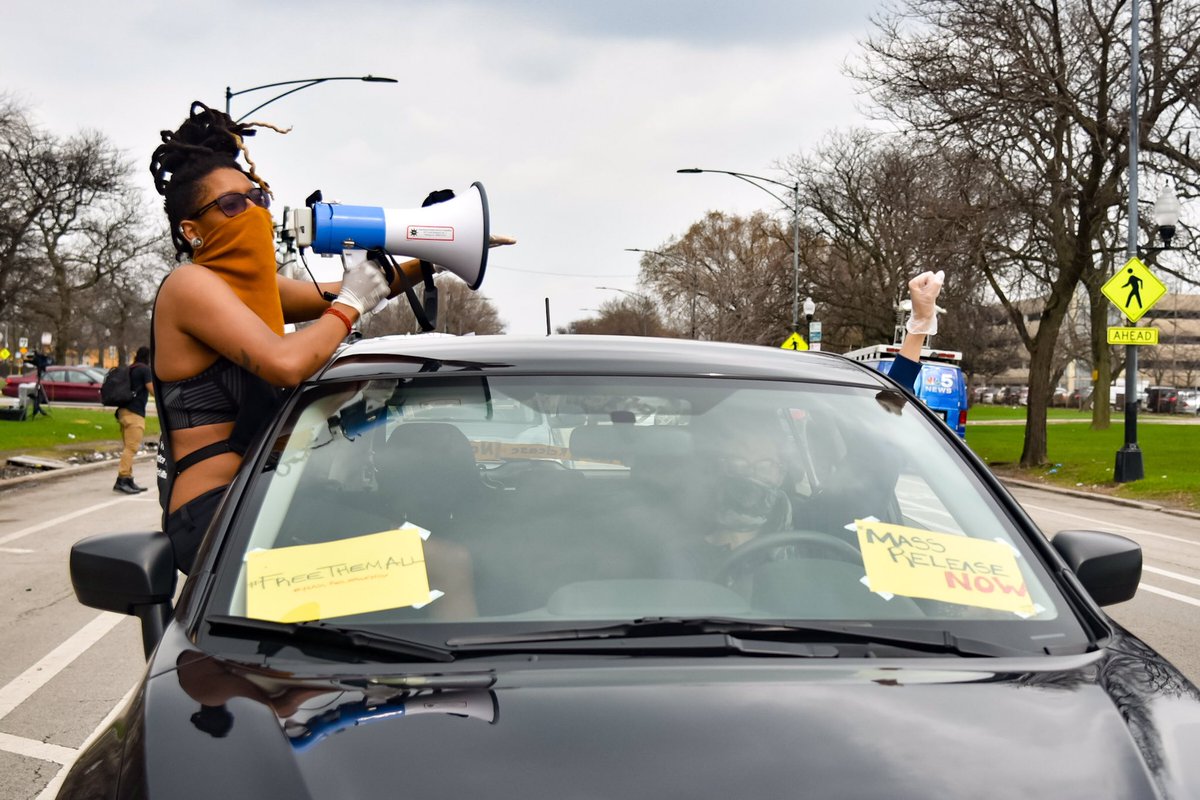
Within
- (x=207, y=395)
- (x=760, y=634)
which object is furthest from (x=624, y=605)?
(x=207, y=395)

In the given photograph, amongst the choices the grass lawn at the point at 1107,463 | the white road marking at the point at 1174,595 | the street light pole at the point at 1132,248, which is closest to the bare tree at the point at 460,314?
the grass lawn at the point at 1107,463

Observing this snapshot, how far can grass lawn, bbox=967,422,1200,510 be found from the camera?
18797 mm

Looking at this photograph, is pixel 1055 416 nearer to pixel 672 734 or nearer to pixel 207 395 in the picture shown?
pixel 207 395

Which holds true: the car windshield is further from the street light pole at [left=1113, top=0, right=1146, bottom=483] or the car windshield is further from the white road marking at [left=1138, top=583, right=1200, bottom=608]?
the street light pole at [left=1113, top=0, right=1146, bottom=483]

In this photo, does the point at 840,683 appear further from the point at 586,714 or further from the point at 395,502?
the point at 395,502

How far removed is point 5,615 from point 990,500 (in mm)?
6887

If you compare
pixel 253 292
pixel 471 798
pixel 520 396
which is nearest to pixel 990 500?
pixel 520 396

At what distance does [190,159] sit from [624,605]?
77.7 inches

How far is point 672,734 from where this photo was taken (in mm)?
1752

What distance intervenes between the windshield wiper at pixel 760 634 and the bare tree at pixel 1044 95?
2059cm

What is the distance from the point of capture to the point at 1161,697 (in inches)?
82.5

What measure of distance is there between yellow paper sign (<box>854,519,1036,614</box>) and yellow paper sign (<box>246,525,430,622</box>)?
89 cm

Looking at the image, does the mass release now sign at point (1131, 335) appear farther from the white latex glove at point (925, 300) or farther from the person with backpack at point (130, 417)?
the white latex glove at point (925, 300)

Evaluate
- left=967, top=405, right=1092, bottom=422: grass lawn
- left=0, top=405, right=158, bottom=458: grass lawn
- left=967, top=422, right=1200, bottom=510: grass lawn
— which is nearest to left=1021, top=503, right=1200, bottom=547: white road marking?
left=967, top=422, right=1200, bottom=510: grass lawn
